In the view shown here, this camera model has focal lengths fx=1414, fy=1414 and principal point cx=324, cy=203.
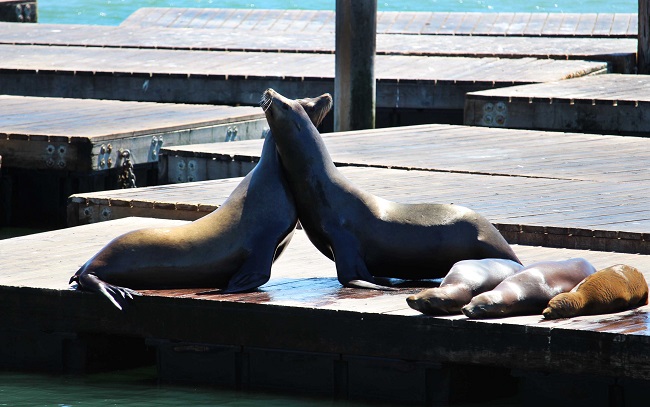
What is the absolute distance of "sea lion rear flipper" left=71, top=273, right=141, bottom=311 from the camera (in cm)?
552

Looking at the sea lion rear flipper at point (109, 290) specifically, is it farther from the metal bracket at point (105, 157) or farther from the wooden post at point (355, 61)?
the wooden post at point (355, 61)

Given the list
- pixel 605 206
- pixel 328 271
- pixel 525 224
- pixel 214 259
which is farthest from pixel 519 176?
pixel 214 259

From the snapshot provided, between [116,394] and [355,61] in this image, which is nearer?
[116,394]

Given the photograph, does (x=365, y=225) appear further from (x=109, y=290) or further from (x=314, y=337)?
(x=109, y=290)

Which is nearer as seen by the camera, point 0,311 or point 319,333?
point 319,333

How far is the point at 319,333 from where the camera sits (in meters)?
5.27

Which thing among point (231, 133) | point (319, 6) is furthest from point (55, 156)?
point (319, 6)

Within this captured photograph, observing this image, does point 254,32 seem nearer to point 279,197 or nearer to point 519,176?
point 519,176

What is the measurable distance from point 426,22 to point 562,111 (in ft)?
29.9

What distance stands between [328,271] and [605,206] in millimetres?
Answer: 1948

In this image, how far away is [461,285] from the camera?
514 centimetres

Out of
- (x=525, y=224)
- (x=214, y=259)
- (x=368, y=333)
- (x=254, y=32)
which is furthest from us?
(x=254, y=32)

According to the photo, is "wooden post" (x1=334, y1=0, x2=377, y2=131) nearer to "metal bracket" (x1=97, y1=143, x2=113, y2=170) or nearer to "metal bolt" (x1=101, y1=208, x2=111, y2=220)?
"metal bracket" (x1=97, y1=143, x2=113, y2=170)

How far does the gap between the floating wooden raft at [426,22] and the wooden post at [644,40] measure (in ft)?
12.4
